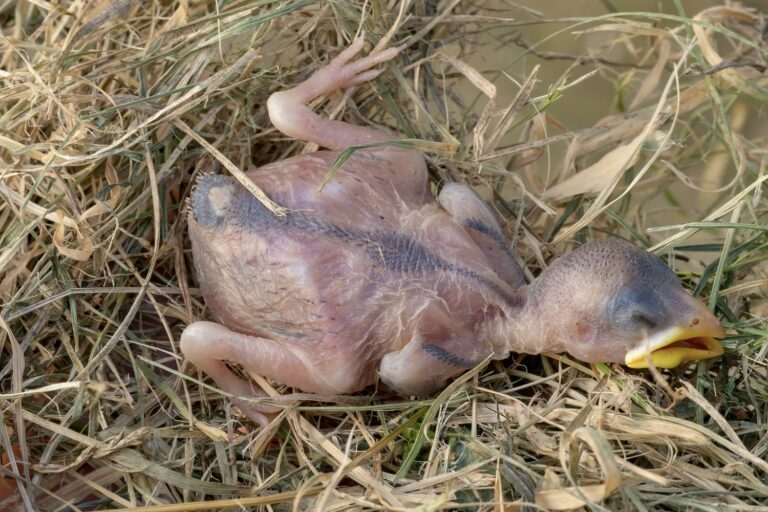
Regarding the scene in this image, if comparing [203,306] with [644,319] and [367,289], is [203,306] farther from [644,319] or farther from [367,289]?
[644,319]

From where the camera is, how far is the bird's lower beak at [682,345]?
6.29 feet

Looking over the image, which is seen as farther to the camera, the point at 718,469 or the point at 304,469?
the point at 304,469

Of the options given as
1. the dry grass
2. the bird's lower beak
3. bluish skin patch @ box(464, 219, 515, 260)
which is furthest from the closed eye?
bluish skin patch @ box(464, 219, 515, 260)

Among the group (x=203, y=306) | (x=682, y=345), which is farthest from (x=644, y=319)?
(x=203, y=306)

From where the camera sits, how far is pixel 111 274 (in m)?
2.36

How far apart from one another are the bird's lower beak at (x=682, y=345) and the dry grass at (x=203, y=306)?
93 millimetres

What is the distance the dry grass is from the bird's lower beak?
0.09m

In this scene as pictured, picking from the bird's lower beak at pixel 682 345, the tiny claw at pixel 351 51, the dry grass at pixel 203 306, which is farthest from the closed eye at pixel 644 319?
the tiny claw at pixel 351 51

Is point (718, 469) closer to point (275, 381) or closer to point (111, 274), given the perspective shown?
point (275, 381)

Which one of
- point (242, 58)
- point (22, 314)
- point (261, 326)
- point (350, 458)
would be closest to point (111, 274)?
point (22, 314)

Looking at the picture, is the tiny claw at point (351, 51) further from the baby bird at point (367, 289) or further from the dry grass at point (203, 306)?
the baby bird at point (367, 289)

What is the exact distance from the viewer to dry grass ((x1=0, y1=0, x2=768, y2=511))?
1970 mm

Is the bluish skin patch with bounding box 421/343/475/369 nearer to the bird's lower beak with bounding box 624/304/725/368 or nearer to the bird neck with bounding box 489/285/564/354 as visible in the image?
the bird neck with bounding box 489/285/564/354

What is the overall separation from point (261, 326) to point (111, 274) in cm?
50
